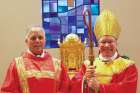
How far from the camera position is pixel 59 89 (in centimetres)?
405

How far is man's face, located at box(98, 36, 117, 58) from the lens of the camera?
3.83 m

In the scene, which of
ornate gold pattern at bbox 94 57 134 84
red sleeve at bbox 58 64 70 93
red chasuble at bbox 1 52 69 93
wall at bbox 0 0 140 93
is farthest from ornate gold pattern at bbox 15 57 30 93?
wall at bbox 0 0 140 93

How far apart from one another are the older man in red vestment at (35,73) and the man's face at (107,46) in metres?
0.44

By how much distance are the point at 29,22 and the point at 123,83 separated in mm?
2963

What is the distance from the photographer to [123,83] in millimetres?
3848

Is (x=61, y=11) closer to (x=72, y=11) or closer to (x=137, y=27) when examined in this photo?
(x=72, y=11)

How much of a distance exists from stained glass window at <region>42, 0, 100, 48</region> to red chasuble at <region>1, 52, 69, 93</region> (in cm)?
249

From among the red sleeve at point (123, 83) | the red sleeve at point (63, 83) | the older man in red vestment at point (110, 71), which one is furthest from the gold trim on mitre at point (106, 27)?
the red sleeve at point (63, 83)

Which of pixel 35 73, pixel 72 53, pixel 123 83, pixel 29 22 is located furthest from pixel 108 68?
pixel 29 22

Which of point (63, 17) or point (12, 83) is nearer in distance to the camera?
point (12, 83)

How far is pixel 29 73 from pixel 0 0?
8.96 feet

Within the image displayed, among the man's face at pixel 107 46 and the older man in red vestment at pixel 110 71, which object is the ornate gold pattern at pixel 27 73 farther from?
the man's face at pixel 107 46

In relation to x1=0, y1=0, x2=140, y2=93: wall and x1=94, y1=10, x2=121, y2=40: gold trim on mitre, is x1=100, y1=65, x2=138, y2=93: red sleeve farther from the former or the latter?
x1=0, y1=0, x2=140, y2=93: wall

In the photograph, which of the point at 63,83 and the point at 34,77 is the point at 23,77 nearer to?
the point at 34,77
